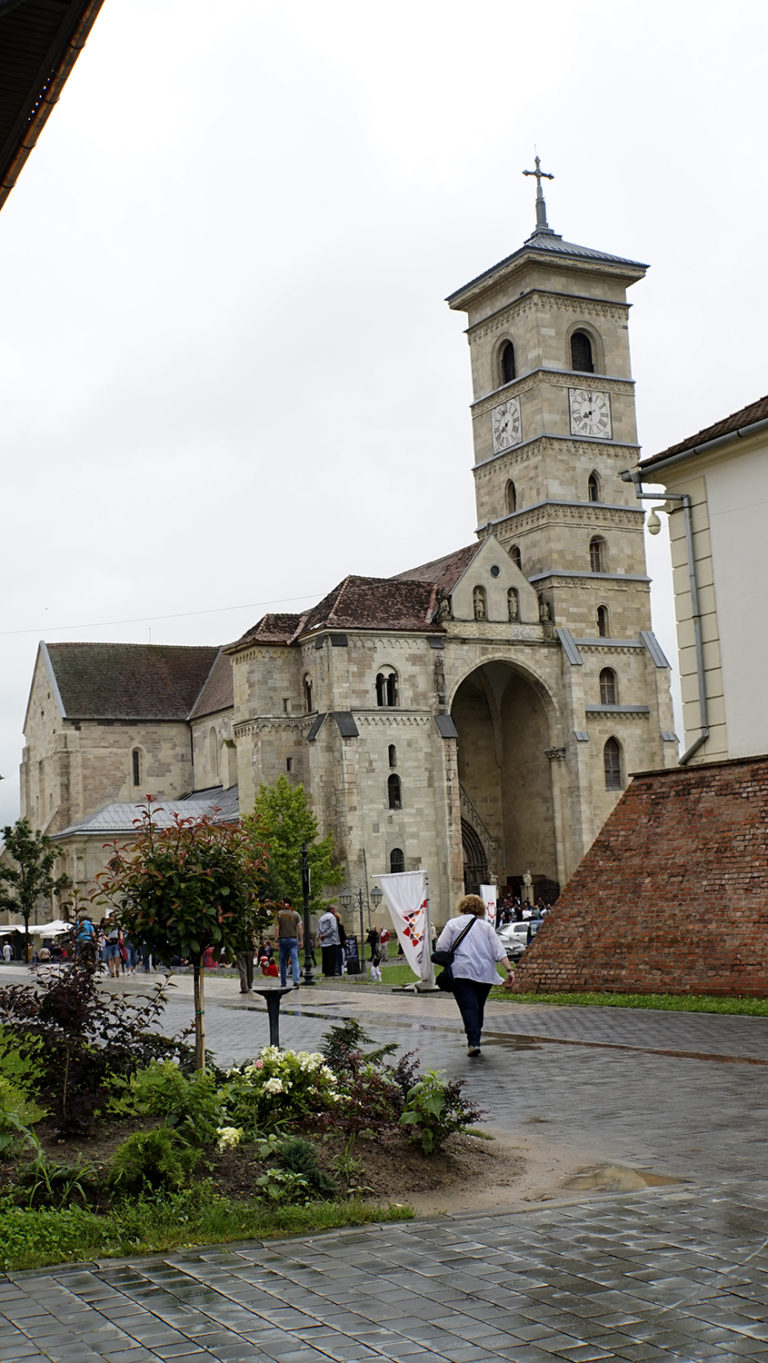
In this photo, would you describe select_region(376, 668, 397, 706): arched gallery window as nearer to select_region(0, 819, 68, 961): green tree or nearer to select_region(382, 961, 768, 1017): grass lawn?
select_region(0, 819, 68, 961): green tree

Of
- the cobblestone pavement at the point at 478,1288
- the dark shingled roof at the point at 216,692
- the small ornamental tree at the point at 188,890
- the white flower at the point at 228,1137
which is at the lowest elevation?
the cobblestone pavement at the point at 478,1288

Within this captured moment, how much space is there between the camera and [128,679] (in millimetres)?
78688

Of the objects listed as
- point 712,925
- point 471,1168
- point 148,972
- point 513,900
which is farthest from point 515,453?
point 471,1168

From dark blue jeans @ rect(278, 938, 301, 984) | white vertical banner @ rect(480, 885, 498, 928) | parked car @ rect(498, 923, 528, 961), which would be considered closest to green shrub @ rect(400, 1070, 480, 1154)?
dark blue jeans @ rect(278, 938, 301, 984)

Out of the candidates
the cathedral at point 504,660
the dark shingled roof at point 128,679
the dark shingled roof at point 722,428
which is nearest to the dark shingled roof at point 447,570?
the cathedral at point 504,660

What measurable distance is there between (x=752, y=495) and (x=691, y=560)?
1522 mm

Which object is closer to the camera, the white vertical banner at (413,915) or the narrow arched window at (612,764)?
the white vertical banner at (413,915)

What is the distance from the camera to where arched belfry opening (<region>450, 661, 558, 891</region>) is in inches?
2530

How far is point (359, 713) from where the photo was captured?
57.5 meters

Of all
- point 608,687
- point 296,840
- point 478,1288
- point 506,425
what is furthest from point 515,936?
point 478,1288

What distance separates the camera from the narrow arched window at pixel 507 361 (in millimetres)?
67000

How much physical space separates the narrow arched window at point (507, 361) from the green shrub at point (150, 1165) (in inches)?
2437

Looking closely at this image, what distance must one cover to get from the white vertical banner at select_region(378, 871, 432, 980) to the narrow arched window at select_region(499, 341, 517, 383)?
142ft

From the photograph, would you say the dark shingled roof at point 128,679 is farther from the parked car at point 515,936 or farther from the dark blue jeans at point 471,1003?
the dark blue jeans at point 471,1003
